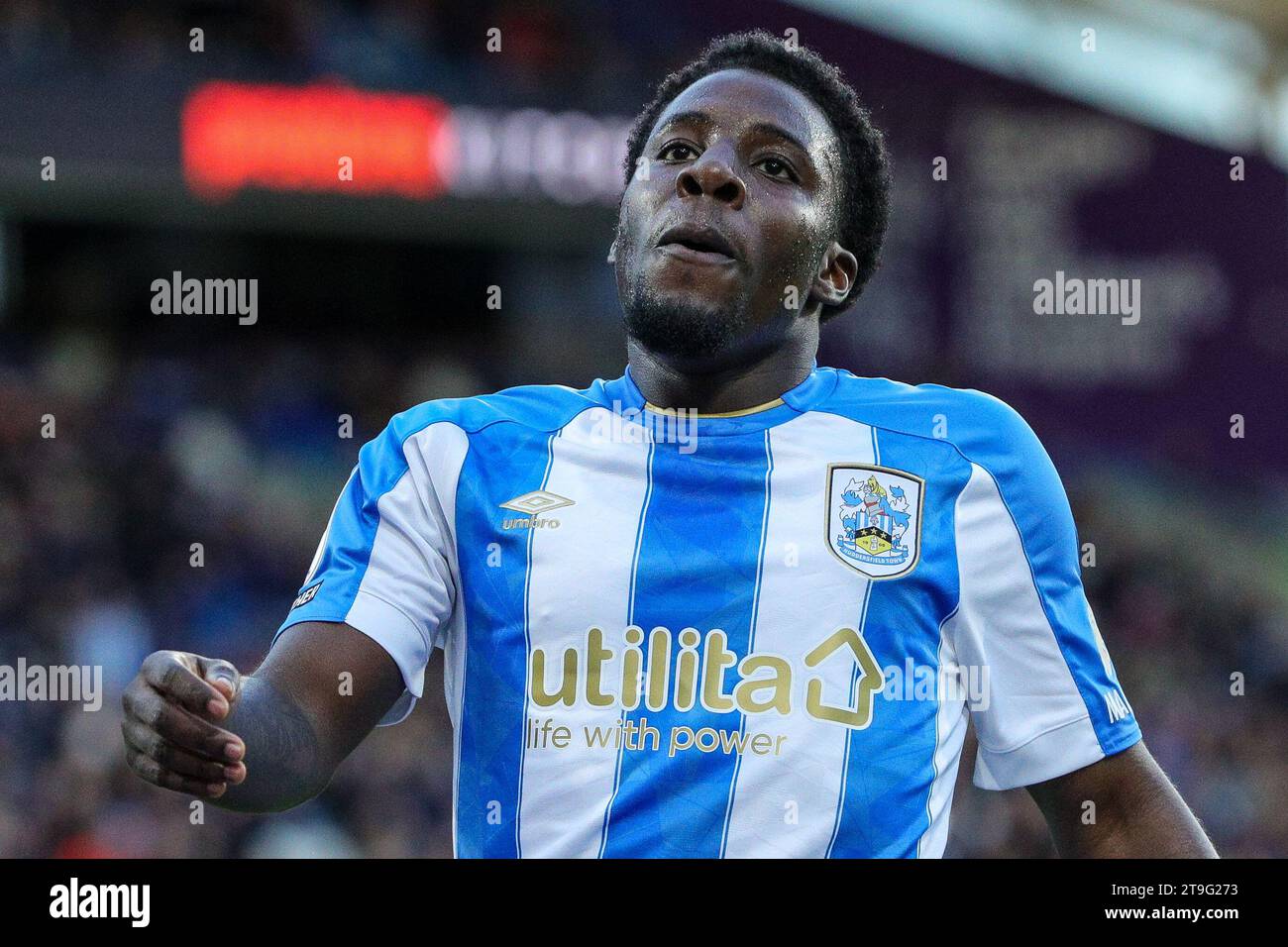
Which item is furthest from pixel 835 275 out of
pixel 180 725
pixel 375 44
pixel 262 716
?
pixel 375 44

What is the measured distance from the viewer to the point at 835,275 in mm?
3371

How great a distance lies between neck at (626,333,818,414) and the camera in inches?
123

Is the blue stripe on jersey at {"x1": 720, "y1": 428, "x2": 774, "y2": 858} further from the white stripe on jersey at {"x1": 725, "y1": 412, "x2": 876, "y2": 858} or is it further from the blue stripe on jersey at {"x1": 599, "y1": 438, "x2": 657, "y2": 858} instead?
the blue stripe on jersey at {"x1": 599, "y1": 438, "x2": 657, "y2": 858}

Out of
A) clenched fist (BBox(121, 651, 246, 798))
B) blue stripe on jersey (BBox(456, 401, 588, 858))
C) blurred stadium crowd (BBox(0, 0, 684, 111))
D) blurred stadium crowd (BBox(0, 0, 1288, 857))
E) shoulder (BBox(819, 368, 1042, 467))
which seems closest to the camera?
clenched fist (BBox(121, 651, 246, 798))

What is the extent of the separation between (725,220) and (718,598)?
2.35ft

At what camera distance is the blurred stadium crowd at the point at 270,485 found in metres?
8.48

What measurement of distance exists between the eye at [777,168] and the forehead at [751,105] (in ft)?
0.21

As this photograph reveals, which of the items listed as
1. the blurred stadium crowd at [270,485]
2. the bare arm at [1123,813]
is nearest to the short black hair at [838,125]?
the bare arm at [1123,813]

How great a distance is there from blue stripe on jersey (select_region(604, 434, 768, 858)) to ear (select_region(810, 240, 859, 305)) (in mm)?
430

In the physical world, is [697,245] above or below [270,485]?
above

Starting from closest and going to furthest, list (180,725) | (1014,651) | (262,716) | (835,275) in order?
(180,725), (262,716), (1014,651), (835,275)

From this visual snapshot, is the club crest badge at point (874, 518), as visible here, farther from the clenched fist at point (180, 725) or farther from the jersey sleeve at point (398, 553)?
the clenched fist at point (180, 725)

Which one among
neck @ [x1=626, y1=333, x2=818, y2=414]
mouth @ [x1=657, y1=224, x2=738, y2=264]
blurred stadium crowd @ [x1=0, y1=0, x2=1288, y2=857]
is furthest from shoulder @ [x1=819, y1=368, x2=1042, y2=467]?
blurred stadium crowd @ [x1=0, y1=0, x2=1288, y2=857]

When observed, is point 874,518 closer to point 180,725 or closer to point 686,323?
point 686,323
